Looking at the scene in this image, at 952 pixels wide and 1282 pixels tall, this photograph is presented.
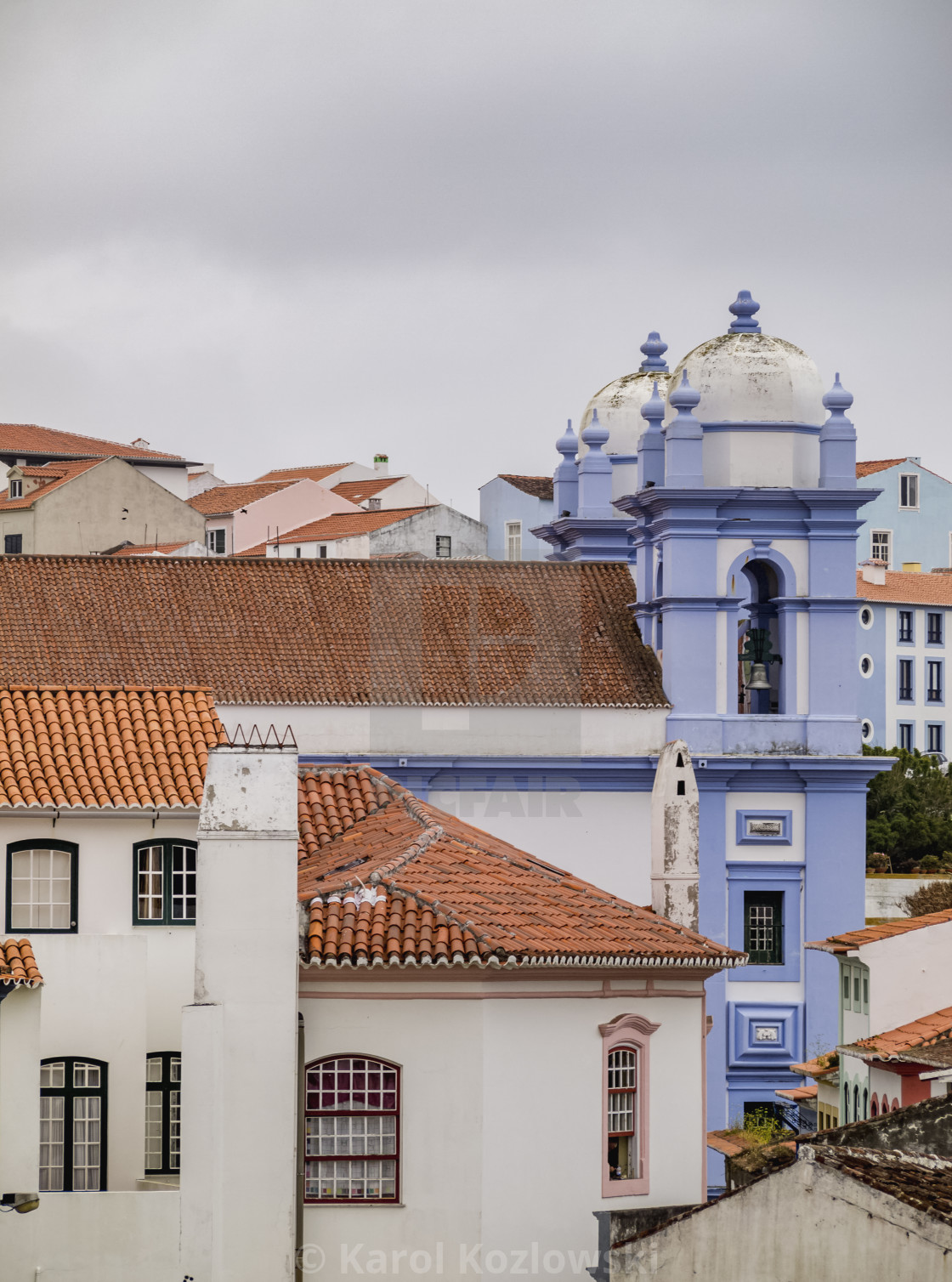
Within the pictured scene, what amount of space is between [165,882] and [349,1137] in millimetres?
4053

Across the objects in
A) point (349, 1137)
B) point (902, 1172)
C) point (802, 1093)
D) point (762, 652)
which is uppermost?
point (762, 652)

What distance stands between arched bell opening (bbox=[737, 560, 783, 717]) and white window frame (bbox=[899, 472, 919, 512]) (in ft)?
133

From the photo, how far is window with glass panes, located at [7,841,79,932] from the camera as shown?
21375mm

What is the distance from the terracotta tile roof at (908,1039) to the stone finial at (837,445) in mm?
14046

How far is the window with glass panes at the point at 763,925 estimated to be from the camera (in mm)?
35781

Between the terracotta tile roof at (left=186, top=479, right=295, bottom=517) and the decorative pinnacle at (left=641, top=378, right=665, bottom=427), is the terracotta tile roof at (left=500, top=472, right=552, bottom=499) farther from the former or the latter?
the decorative pinnacle at (left=641, top=378, right=665, bottom=427)

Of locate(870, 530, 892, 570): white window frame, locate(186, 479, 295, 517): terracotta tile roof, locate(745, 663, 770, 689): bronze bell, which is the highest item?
locate(186, 479, 295, 517): terracotta tile roof

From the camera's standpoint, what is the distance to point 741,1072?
35031mm

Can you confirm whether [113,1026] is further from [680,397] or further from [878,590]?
[878,590]

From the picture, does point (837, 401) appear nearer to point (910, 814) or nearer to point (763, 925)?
point (763, 925)

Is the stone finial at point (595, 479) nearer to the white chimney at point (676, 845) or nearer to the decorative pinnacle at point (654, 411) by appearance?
the decorative pinnacle at point (654, 411)

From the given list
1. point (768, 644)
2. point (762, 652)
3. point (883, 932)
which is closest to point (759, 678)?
point (762, 652)

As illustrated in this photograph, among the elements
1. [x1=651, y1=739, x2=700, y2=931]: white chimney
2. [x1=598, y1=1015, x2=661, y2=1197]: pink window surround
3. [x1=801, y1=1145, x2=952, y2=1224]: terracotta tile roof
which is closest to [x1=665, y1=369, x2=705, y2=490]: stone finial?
[x1=651, y1=739, x2=700, y2=931]: white chimney

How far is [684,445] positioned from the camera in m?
36.2
